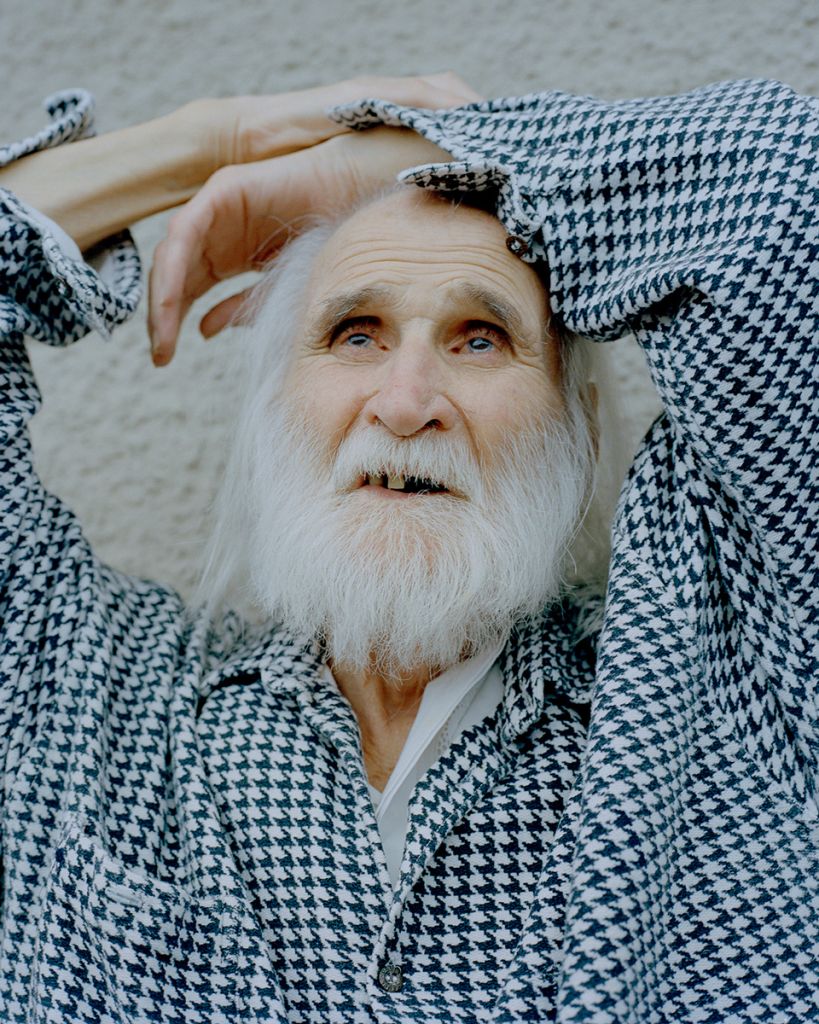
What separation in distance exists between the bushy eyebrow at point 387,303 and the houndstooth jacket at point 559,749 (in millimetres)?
82

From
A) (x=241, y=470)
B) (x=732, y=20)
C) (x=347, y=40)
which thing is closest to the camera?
(x=241, y=470)

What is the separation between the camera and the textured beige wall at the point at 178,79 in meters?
2.04

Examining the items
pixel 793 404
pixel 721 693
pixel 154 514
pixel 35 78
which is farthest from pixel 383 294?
pixel 35 78

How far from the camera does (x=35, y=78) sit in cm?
219

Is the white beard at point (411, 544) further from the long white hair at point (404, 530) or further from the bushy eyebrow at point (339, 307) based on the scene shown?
the bushy eyebrow at point (339, 307)

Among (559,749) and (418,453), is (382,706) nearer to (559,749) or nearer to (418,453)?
(559,749)

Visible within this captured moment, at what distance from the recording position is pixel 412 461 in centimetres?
139

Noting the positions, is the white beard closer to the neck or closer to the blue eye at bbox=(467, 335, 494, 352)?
the neck

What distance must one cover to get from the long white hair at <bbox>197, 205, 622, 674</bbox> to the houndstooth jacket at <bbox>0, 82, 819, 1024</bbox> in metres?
0.11

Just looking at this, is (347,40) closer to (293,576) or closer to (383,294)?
(383,294)

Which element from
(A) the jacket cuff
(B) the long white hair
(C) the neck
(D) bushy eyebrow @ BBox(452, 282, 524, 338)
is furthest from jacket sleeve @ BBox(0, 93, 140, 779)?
(D) bushy eyebrow @ BBox(452, 282, 524, 338)

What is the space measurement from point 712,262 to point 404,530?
517 mm

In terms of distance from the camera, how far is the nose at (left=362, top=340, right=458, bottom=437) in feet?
4.49

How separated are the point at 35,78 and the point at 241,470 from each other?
1110 millimetres
